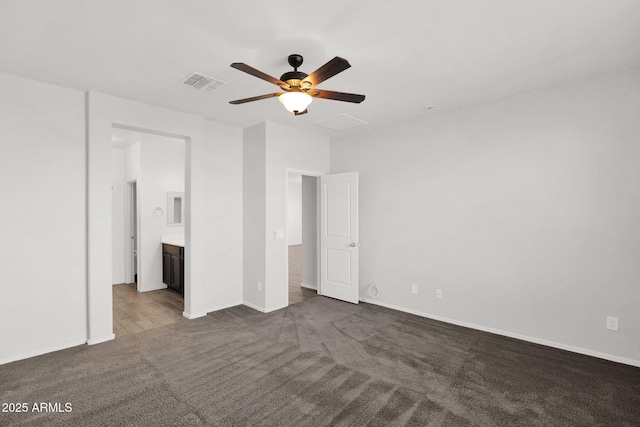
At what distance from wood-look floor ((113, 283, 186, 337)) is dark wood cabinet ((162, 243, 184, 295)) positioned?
16 centimetres

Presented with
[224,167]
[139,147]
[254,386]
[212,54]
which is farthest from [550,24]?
[139,147]

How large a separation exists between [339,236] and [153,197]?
3.53m

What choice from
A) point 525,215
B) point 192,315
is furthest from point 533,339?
point 192,315

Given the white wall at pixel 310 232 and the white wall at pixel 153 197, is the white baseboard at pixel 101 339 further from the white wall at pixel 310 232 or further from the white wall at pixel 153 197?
the white wall at pixel 310 232

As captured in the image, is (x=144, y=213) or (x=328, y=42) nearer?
(x=328, y=42)

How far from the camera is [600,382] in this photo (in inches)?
103

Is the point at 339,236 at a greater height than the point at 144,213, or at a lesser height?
lesser

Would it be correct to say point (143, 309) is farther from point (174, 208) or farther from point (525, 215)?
point (525, 215)

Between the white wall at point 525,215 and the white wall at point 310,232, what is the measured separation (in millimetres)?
1472

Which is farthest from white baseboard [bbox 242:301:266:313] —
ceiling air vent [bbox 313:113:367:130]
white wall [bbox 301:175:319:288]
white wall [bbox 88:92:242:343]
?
ceiling air vent [bbox 313:113:367:130]

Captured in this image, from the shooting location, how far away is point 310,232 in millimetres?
5973

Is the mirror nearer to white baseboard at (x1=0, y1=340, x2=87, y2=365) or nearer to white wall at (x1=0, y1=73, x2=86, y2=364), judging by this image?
white wall at (x1=0, y1=73, x2=86, y2=364)

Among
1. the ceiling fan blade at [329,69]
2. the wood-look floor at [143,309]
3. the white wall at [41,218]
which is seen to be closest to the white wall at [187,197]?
the white wall at [41,218]

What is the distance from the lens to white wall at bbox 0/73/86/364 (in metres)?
3.00
